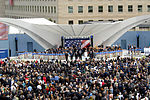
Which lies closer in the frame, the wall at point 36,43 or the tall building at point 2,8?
the wall at point 36,43

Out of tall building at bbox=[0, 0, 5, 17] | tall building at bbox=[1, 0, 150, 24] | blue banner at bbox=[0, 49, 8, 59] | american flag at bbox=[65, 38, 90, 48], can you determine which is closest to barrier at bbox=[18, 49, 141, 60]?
blue banner at bbox=[0, 49, 8, 59]

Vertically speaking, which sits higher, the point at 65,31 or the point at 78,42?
the point at 65,31

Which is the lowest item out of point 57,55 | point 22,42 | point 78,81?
point 78,81

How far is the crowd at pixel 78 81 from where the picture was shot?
39156 mm

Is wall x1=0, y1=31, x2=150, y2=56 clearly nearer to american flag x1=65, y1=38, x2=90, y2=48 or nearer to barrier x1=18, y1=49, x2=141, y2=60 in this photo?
american flag x1=65, y1=38, x2=90, y2=48

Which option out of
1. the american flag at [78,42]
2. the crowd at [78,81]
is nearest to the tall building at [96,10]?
the american flag at [78,42]

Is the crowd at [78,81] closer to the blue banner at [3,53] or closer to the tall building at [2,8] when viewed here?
the blue banner at [3,53]

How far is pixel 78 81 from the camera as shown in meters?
43.8

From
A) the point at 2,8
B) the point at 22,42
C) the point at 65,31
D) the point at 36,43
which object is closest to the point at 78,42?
the point at 65,31

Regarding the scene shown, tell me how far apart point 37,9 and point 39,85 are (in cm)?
8627

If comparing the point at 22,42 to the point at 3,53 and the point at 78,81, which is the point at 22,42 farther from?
the point at 78,81

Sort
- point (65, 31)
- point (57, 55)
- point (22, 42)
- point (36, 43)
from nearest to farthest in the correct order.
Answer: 1. point (57, 55)
2. point (65, 31)
3. point (36, 43)
4. point (22, 42)

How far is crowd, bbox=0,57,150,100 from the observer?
39.2m

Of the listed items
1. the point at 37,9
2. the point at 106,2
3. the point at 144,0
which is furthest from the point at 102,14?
the point at 37,9
